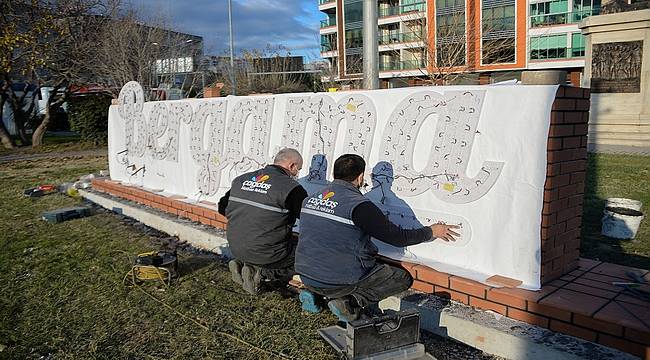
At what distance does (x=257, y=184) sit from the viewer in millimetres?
4449

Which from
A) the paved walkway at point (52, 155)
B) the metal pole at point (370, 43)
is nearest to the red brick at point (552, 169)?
the metal pole at point (370, 43)

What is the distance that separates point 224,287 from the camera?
4.96 meters

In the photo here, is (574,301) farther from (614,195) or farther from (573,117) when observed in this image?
(614,195)

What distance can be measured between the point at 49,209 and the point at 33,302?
4897 mm

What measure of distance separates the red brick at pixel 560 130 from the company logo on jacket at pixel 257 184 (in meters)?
2.22

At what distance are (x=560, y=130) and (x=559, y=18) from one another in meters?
46.9

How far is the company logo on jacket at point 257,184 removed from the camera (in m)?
4.40

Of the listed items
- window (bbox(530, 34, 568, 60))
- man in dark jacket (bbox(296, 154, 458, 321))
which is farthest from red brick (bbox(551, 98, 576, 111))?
window (bbox(530, 34, 568, 60))

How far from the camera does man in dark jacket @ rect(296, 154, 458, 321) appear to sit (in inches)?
140

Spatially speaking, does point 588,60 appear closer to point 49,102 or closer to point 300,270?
point 300,270

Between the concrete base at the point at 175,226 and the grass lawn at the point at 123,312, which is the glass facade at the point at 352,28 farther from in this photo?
the grass lawn at the point at 123,312

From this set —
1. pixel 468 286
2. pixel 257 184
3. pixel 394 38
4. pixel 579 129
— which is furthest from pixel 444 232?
pixel 394 38

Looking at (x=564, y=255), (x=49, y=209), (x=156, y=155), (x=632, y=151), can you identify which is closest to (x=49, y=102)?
(x=49, y=209)

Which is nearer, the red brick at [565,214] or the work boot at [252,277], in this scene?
the red brick at [565,214]
